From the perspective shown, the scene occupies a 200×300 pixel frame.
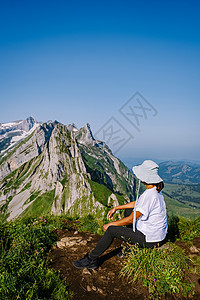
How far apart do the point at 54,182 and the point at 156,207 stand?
370ft

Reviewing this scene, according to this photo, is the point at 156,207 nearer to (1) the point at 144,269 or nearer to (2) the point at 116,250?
(1) the point at 144,269

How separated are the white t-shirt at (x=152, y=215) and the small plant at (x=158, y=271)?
0.39 m

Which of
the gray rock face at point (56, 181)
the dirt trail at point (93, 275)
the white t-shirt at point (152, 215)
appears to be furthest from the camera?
the gray rock face at point (56, 181)

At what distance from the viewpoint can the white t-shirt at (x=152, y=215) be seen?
475 cm

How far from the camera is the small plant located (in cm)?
449

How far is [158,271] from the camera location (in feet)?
15.8

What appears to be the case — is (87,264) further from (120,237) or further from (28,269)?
(28,269)

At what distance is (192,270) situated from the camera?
501 cm

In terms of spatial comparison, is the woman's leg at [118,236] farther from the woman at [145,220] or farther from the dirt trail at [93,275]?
the dirt trail at [93,275]

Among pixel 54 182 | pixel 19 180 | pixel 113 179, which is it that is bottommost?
pixel 113 179

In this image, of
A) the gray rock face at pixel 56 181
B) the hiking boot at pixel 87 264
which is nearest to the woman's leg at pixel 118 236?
the hiking boot at pixel 87 264

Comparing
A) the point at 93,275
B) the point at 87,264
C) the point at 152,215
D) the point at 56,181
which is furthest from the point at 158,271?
the point at 56,181

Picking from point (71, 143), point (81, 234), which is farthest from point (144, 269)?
point (71, 143)

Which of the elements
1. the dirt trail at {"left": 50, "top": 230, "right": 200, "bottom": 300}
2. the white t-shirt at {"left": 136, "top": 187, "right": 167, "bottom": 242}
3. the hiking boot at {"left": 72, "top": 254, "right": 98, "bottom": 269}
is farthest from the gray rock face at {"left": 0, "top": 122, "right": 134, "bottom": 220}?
the white t-shirt at {"left": 136, "top": 187, "right": 167, "bottom": 242}
